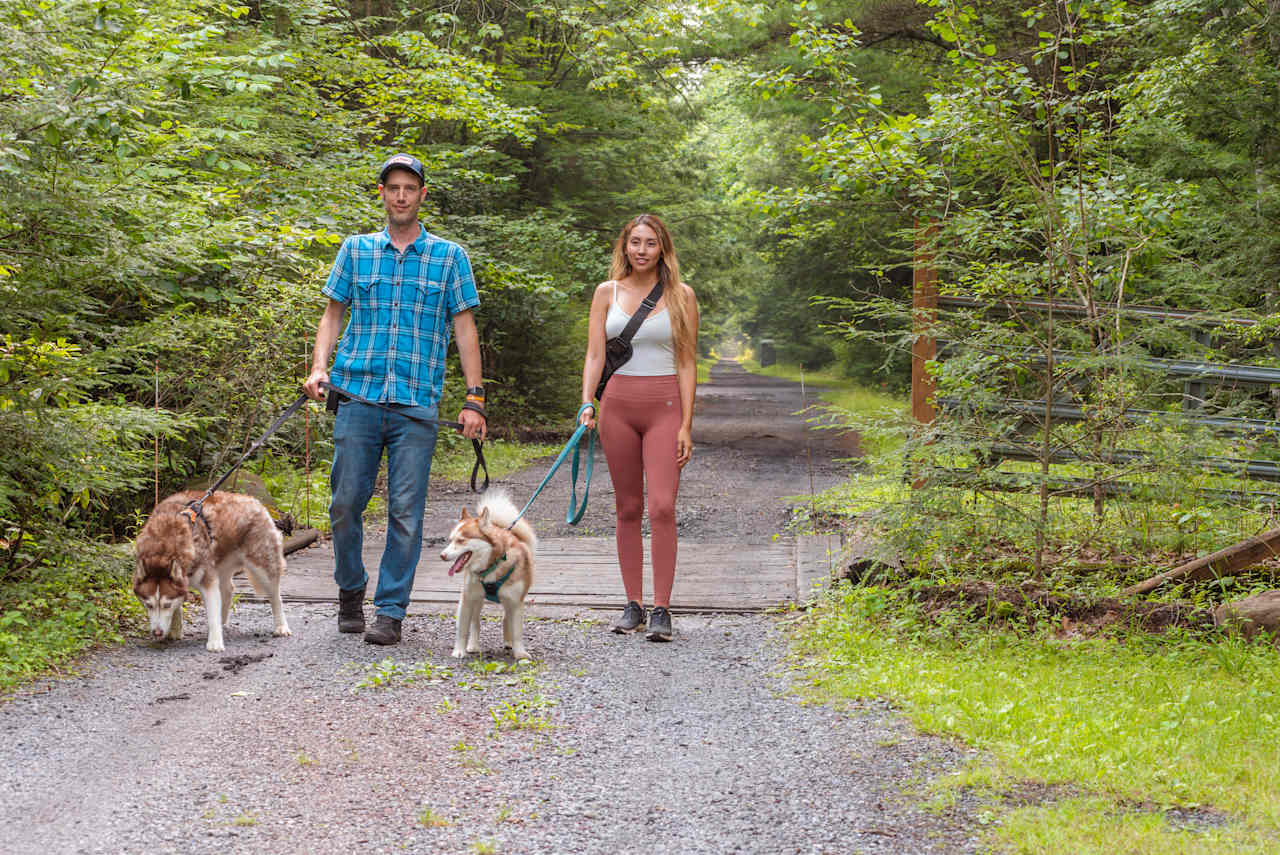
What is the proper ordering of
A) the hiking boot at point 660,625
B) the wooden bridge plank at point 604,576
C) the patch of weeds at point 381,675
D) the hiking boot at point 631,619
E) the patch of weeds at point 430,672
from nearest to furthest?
the patch of weeds at point 381,675 → the patch of weeds at point 430,672 → the hiking boot at point 660,625 → the hiking boot at point 631,619 → the wooden bridge plank at point 604,576

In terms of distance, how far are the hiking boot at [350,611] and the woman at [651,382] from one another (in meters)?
1.66

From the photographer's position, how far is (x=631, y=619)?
6.79m

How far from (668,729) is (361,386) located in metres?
2.59

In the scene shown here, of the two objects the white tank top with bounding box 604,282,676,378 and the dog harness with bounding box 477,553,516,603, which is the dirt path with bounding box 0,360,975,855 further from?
the white tank top with bounding box 604,282,676,378

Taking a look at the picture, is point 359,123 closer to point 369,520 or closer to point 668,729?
point 369,520

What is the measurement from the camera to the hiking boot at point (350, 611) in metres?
6.59

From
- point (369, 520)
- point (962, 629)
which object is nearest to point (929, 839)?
point (962, 629)

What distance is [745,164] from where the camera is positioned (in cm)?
3394

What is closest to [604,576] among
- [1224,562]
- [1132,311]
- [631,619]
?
[631,619]

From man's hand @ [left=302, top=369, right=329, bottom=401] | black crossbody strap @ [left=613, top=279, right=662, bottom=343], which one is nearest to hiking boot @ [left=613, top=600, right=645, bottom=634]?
black crossbody strap @ [left=613, top=279, right=662, bottom=343]

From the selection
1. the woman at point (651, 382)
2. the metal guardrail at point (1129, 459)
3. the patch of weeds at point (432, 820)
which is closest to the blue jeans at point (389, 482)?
the woman at point (651, 382)

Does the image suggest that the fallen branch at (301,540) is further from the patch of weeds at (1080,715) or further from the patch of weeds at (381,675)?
the patch of weeds at (1080,715)

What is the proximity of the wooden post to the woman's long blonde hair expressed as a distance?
133cm

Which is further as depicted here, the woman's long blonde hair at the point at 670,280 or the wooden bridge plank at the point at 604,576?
the wooden bridge plank at the point at 604,576
